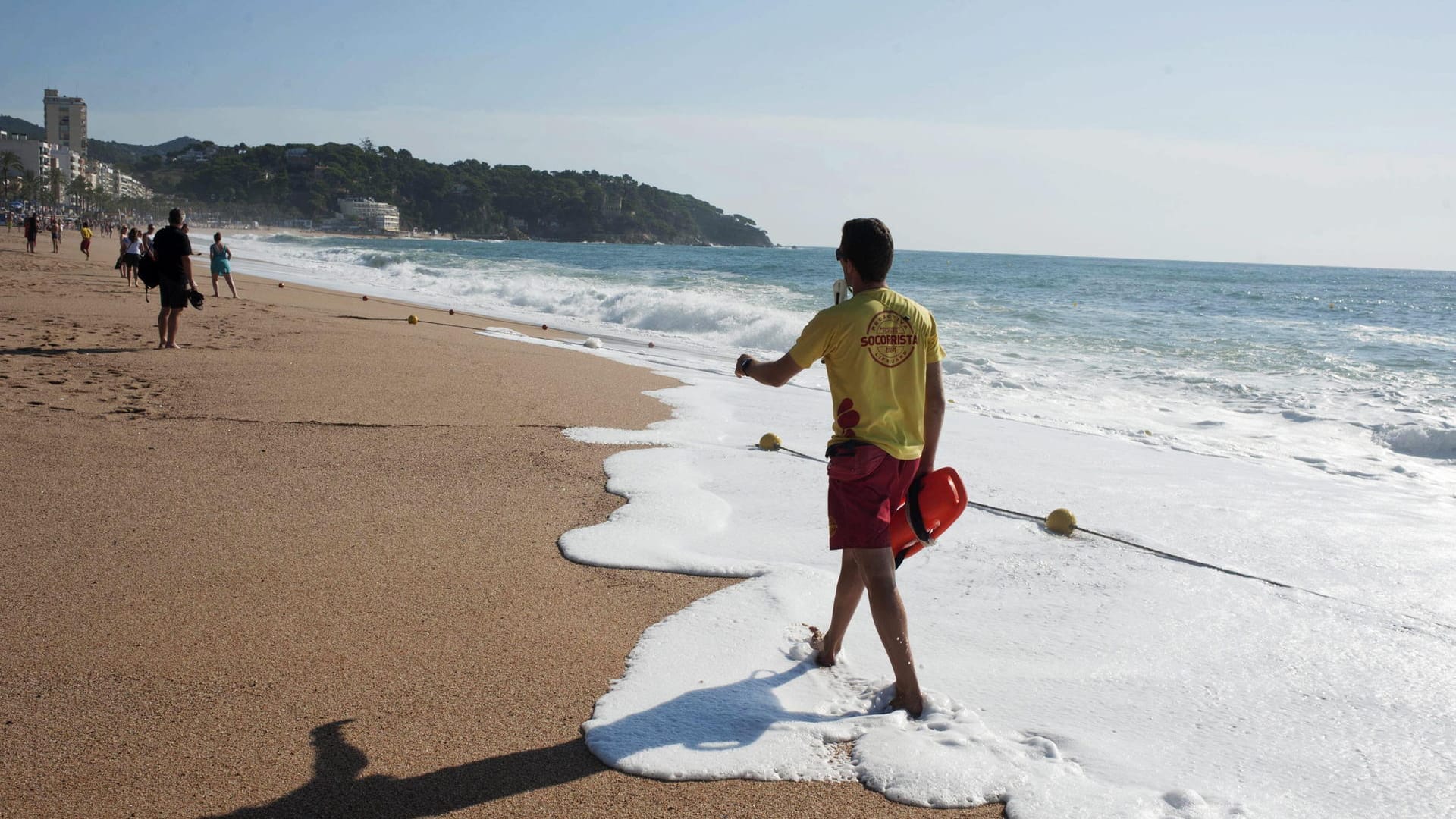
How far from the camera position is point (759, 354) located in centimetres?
1753

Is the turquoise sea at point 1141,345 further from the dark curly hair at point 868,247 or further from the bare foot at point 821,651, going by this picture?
the dark curly hair at point 868,247

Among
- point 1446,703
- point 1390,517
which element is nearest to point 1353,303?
point 1390,517

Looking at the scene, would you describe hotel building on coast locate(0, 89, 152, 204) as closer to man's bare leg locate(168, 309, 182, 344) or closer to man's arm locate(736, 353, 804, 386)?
man's bare leg locate(168, 309, 182, 344)

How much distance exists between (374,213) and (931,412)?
160428 mm

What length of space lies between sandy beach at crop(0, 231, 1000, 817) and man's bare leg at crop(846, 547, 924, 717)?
0.47 meters

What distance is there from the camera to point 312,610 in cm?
369

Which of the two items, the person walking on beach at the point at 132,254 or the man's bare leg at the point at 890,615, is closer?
the man's bare leg at the point at 890,615

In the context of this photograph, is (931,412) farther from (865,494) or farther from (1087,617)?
(1087,617)

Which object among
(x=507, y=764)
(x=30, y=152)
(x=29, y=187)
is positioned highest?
(x=30, y=152)

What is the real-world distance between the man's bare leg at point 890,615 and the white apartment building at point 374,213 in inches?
6127

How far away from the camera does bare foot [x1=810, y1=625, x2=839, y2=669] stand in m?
3.46

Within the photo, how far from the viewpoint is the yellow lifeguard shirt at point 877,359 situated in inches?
117

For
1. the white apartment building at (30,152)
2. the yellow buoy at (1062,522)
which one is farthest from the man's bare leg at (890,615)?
the white apartment building at (30,152)

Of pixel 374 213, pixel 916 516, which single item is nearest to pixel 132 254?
pixel 916 516
